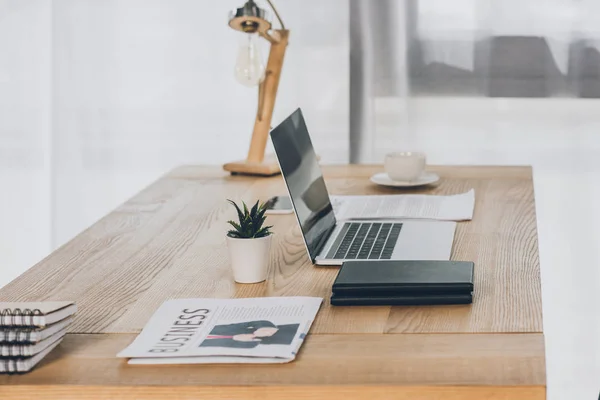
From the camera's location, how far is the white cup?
2197 millimetres

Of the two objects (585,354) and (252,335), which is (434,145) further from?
(252,335)

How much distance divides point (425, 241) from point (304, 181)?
24 centimetres

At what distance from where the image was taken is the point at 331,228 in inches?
69.8

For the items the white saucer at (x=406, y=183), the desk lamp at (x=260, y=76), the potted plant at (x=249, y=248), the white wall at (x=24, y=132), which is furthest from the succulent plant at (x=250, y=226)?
the white wall at (x=24, y=132)

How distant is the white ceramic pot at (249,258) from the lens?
1.40m

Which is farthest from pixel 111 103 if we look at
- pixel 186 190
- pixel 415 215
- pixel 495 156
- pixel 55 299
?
pixel 55 299

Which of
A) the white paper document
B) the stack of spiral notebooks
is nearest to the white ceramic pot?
the stack of spiral notebooks

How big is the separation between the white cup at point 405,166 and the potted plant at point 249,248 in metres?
0.84

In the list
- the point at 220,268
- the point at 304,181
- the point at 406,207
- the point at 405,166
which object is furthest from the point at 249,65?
the point at 220,268

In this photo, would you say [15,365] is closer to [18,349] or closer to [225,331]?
[18,349]

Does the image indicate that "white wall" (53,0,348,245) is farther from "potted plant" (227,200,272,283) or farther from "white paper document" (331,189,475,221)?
"potted plant" (227,200,272,283)

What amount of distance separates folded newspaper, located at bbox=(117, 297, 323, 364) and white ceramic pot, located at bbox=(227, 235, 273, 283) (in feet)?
0.31

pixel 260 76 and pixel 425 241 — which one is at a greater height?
pixel 260 76

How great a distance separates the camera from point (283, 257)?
5.19 ft
